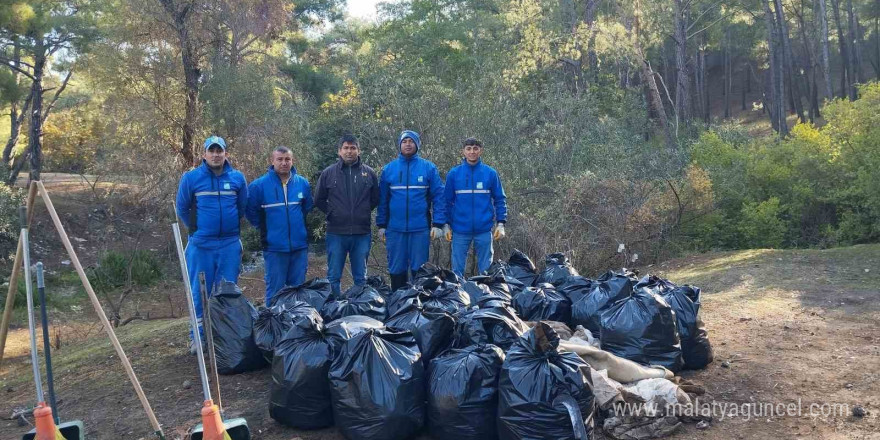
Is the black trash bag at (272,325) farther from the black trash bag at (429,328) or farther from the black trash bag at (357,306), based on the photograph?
the black trash bag at (429,328)

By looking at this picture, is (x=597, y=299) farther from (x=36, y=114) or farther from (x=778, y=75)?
(x=36, y=114)

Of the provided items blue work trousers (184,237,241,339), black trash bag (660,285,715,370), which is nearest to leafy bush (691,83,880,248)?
black trash bag (660,285,715,370)

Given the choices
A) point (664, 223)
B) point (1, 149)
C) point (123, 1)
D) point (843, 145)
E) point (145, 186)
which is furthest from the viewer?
point (1, 149)

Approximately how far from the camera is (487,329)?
404cm

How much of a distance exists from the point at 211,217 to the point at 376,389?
2.52 metres

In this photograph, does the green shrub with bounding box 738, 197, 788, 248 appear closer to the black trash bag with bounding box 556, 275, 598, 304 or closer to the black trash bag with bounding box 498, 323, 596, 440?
the black trash bag with bounding box 556, 275, 598, 304

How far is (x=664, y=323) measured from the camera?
426cm

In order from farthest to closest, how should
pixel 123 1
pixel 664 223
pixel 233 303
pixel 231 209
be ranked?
pixel 123 1, pixel 664 223, pixel 231 209, pixel 233 303

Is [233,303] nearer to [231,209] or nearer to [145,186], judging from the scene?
[231,209]

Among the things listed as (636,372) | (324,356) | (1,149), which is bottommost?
(636,372)

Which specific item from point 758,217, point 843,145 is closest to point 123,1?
point 758,217

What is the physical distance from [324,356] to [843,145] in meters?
9.08

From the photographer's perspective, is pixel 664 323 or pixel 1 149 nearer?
pixel 664 323

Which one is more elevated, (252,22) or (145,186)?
(252,22)
